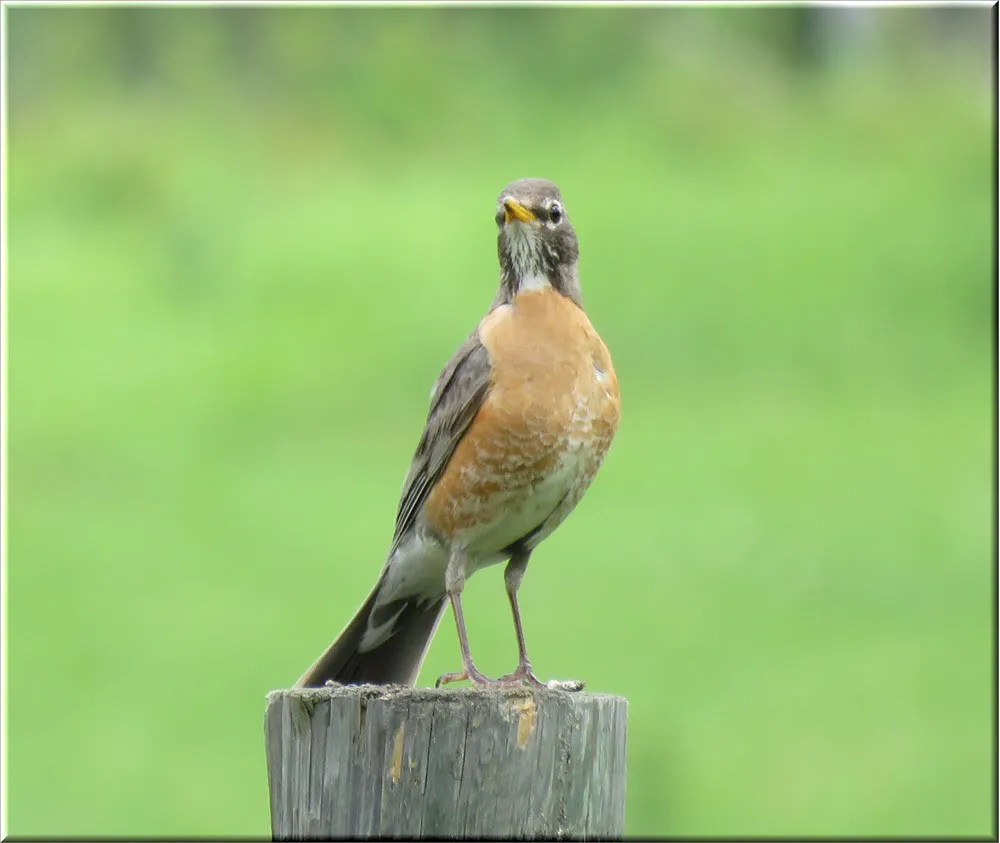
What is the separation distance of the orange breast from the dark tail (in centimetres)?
32

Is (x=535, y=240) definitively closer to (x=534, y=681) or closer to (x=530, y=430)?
(x=530, y=430)

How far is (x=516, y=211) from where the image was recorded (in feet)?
19.4

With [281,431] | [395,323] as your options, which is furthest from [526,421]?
[395,323]

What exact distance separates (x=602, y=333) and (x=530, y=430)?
1122 centimetres

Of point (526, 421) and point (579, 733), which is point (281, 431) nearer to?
point (526, 421)

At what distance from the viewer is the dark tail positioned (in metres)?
5.75

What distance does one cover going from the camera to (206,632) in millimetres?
A: 13359

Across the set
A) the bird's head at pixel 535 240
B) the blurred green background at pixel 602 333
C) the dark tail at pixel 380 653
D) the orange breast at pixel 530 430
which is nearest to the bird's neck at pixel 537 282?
the bird's head at pixel 535 240

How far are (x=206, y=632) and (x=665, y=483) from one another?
438cm

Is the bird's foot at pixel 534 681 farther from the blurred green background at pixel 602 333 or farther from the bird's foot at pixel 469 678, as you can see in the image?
the blurred green background at pixel 602 333

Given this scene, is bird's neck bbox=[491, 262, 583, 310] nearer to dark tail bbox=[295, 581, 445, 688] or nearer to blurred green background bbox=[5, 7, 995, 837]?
dark tail bbox=[295, 581, 445, 688]

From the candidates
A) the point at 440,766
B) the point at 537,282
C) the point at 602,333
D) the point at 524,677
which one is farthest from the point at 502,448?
the point at 602,333

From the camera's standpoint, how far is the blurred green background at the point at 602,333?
12.3m

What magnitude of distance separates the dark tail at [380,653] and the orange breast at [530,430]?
0.32m
